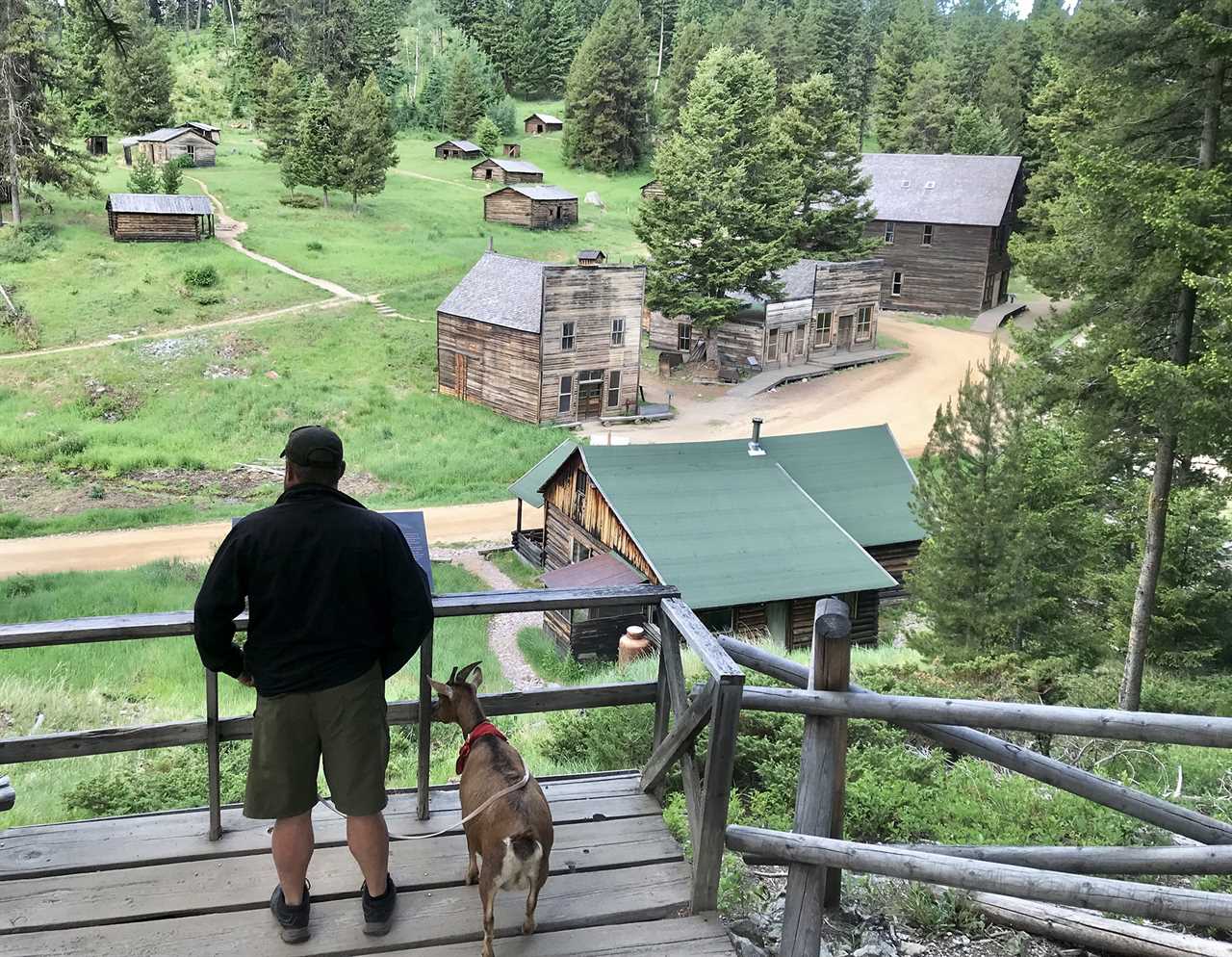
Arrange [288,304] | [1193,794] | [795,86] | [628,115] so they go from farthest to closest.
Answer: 1. [628,115]
2. [795,86]
3. [288,304]
4. [1193,794]

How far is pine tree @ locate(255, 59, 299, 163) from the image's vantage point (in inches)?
2670

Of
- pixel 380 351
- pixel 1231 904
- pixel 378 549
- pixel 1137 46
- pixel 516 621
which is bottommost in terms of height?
pixel 516 621

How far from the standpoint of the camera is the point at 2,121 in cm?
4628

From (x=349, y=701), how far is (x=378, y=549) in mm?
675

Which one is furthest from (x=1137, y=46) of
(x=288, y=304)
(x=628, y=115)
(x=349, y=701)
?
(x=628, y=115)

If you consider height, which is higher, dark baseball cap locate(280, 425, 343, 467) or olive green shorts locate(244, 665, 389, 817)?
dark baseball cap locate(280, 425, 343, 467)

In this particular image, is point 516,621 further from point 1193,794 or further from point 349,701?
point 349,701

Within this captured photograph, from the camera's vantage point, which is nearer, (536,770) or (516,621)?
(536,770)

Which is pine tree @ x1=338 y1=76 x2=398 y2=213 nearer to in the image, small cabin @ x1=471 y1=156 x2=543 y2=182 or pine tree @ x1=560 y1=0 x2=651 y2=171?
small cabin @ x1=471 y1=156 x2=543 y2=182

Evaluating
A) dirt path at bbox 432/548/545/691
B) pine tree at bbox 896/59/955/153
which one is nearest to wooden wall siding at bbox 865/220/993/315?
pine tree at bbox 896/59/955/153

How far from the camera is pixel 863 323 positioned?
4912 cm

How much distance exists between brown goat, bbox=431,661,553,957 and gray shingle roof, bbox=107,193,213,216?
5066 centimetres

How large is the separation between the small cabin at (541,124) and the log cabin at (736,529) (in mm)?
72927

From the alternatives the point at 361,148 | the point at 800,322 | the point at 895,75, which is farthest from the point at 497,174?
the point at 800,322
